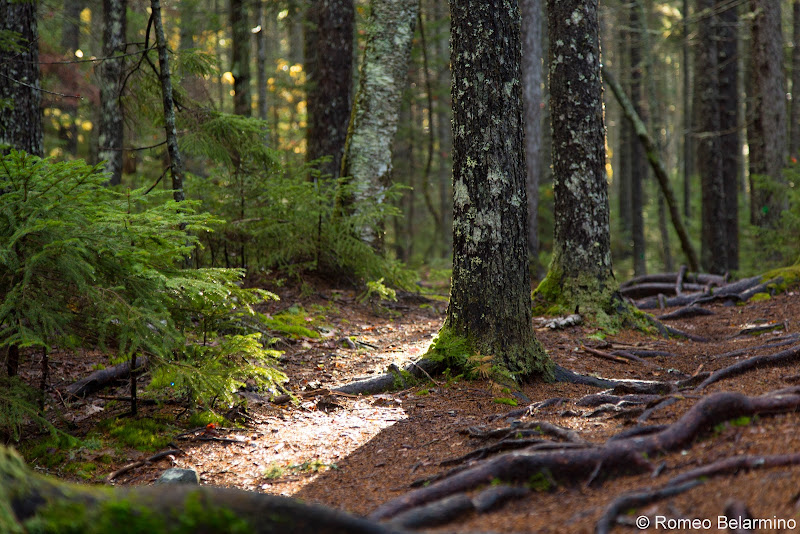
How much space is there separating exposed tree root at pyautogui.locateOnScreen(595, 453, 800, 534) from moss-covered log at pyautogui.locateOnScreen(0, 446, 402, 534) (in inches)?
42.5

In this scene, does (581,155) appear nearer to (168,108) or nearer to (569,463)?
(168,108)

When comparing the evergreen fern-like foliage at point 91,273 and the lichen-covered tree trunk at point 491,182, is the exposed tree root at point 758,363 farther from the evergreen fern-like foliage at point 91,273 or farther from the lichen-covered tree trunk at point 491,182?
→ the evergreen fern-like foliage at point 91,273

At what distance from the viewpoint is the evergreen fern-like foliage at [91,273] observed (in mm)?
4176

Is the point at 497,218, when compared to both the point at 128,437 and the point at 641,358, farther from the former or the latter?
the point at 128,437

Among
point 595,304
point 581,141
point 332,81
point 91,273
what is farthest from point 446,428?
point 332,81

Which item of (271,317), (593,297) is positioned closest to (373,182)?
(271,317)

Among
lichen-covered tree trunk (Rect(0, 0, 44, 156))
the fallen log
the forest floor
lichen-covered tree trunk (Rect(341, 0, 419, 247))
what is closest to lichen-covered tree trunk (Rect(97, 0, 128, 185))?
lichen-covered tree trunk (Rect(0, 0, 44, 156))

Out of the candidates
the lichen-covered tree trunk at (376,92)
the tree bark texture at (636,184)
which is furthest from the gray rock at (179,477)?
the tree bark texture at (636,184)

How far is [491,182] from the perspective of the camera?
216 inches

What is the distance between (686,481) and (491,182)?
10.9 feet

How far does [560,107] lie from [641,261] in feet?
43.5

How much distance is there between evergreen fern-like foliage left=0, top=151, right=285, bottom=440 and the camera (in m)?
4.18

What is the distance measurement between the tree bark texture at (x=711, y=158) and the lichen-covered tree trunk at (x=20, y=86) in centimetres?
1377

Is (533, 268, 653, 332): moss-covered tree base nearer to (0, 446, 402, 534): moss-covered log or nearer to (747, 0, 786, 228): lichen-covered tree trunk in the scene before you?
(0, 446, 402, 534): moss-covered log
